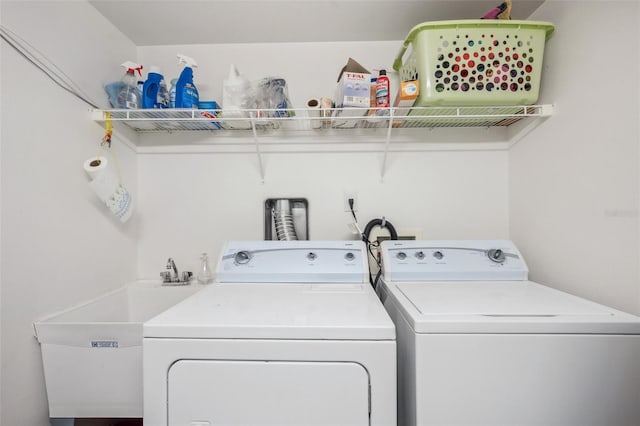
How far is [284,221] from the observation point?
163 centimetres

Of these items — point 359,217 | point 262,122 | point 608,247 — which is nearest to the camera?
point 608,247

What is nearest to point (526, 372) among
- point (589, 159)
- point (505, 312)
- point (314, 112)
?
point (505, 312)

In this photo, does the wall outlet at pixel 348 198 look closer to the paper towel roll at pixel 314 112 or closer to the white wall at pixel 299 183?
the white wall at pixel 299 183

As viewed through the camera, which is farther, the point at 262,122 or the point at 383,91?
the point at 262,122

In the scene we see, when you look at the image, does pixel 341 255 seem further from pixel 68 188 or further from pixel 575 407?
pixel 68 188

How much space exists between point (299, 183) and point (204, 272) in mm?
759

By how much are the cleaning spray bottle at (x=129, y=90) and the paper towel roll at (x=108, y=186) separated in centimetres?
31

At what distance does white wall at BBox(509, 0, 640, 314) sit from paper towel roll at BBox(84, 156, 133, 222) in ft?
6.85

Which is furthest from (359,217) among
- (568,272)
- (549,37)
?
(549,37)

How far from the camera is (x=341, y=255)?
1398 millimetres

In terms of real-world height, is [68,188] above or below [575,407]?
above

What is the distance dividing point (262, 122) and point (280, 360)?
1179 mm

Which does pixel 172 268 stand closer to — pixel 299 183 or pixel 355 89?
pixel 299 183

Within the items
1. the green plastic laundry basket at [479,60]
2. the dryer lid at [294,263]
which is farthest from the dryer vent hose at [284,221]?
the green plastic laundry basket at [479,60]
